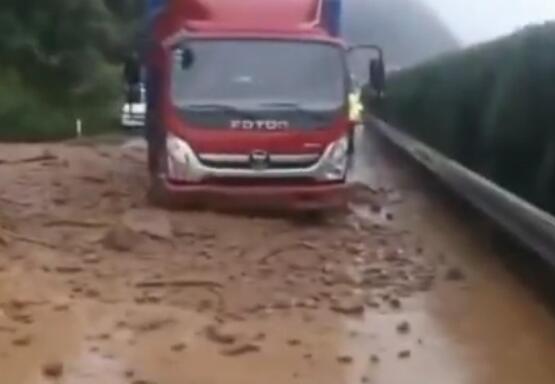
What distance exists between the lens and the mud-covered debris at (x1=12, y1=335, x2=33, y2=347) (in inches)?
402

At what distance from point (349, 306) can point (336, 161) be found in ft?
16.9

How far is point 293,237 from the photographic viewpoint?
1536 cm

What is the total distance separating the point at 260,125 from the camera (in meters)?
16.3

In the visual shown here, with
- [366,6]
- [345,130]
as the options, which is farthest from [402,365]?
[366,6]

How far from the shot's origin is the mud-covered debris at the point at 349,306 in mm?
11562

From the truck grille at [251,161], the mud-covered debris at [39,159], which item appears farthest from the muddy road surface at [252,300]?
the mud-covered debris at [39,159]

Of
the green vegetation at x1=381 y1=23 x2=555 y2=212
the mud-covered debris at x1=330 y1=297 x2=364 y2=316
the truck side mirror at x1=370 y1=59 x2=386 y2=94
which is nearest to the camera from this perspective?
the mud-covered debris at x1=330 y1=297 x2=364 y2=316

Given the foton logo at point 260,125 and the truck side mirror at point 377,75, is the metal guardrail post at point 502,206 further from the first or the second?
the foton logo at point 260,125

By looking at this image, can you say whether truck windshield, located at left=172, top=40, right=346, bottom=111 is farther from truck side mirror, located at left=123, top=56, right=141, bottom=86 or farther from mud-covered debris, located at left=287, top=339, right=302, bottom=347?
mud-covered debris, located at left=287, top=339, right=302, bottom=347

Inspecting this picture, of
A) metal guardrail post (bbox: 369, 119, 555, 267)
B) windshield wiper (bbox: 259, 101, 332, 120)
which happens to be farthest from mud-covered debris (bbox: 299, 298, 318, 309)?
windshield wiper (bbox: 259, 101, 332, 120)

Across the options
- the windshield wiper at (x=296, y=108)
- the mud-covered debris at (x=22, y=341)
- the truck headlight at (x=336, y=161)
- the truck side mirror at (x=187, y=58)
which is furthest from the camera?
the truck side mirror at (x=187, y=58)

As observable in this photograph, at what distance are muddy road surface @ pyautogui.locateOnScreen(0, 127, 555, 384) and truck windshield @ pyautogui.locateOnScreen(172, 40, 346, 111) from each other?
1412mm

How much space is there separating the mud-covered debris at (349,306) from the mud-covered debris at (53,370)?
9.40 ft

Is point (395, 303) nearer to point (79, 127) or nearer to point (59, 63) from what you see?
point (79, 127)
